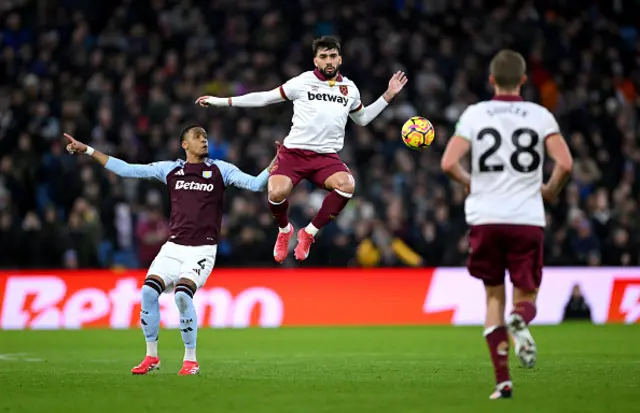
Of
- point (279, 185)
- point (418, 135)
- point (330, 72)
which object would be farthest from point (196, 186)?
point (418, 135)

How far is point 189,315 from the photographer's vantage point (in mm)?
11406

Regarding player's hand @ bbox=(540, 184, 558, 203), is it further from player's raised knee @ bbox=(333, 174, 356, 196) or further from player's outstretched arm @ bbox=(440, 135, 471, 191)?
player's raised knee @ bbox=(333, 174, 356, 196)

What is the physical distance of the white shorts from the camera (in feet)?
37.5

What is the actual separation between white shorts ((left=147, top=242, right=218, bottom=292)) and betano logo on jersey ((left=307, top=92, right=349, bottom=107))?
2.01 m

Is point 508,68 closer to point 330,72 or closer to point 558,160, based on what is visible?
point 558,160

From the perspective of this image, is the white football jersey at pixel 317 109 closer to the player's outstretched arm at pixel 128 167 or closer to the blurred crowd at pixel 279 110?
the player's outstretched arm at pixel 128 167

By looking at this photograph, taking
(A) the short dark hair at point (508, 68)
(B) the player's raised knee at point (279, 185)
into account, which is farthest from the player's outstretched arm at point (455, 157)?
(B) the player's raised knee at point (279, 185)

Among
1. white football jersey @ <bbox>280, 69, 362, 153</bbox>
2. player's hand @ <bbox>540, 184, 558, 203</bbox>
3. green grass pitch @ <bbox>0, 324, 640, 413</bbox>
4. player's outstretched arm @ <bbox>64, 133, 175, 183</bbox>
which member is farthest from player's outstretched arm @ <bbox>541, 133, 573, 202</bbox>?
player's outstretched arm @ <bbox>64, 133, 175, 183</bbox>

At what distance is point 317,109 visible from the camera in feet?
40.4

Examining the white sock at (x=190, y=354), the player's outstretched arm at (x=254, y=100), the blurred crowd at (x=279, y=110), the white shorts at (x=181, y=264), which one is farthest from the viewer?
the blurred crowd at (x=279, y=110)

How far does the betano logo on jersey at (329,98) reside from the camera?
12.4 metres

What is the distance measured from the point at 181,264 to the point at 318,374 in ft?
5.71

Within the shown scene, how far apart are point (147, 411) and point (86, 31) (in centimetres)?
1762

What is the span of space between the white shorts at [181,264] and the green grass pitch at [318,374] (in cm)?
94
